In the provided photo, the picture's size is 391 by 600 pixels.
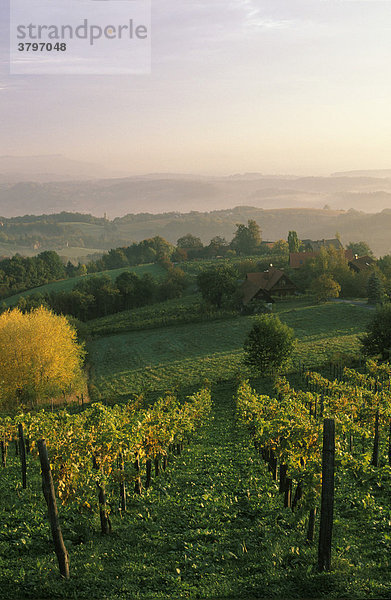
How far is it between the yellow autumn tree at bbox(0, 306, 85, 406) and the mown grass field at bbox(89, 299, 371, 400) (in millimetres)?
5967

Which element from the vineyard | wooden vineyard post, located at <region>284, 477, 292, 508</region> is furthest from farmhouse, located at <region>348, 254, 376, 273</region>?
wooden vineyard post, located at <region>284, 477, 292, 508</region>

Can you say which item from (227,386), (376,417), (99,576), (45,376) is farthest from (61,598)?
(227,386)

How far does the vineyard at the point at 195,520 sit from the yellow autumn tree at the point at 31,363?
21.7m

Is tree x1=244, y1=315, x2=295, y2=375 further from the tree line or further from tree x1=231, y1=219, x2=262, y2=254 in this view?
tree x1=231, y1=219, x2=262, y2=254

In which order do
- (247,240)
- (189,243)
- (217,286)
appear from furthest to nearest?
1. (189,243)
2. (247,240)
3. (217,286)

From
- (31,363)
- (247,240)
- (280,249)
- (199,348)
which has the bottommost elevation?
(199,348)

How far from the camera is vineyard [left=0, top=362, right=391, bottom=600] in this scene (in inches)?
348

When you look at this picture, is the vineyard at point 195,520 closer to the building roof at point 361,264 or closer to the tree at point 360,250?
the building roof at point 361,264

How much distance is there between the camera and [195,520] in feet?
40.0

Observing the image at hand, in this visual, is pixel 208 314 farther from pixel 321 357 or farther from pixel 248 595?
pixel 248 595

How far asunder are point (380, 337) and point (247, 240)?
407ft

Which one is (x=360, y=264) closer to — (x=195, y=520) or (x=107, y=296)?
(x=107, y=296)

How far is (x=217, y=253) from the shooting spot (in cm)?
15550

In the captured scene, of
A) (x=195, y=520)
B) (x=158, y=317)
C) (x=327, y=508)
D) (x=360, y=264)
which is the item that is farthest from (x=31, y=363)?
(x=360, y=264)
